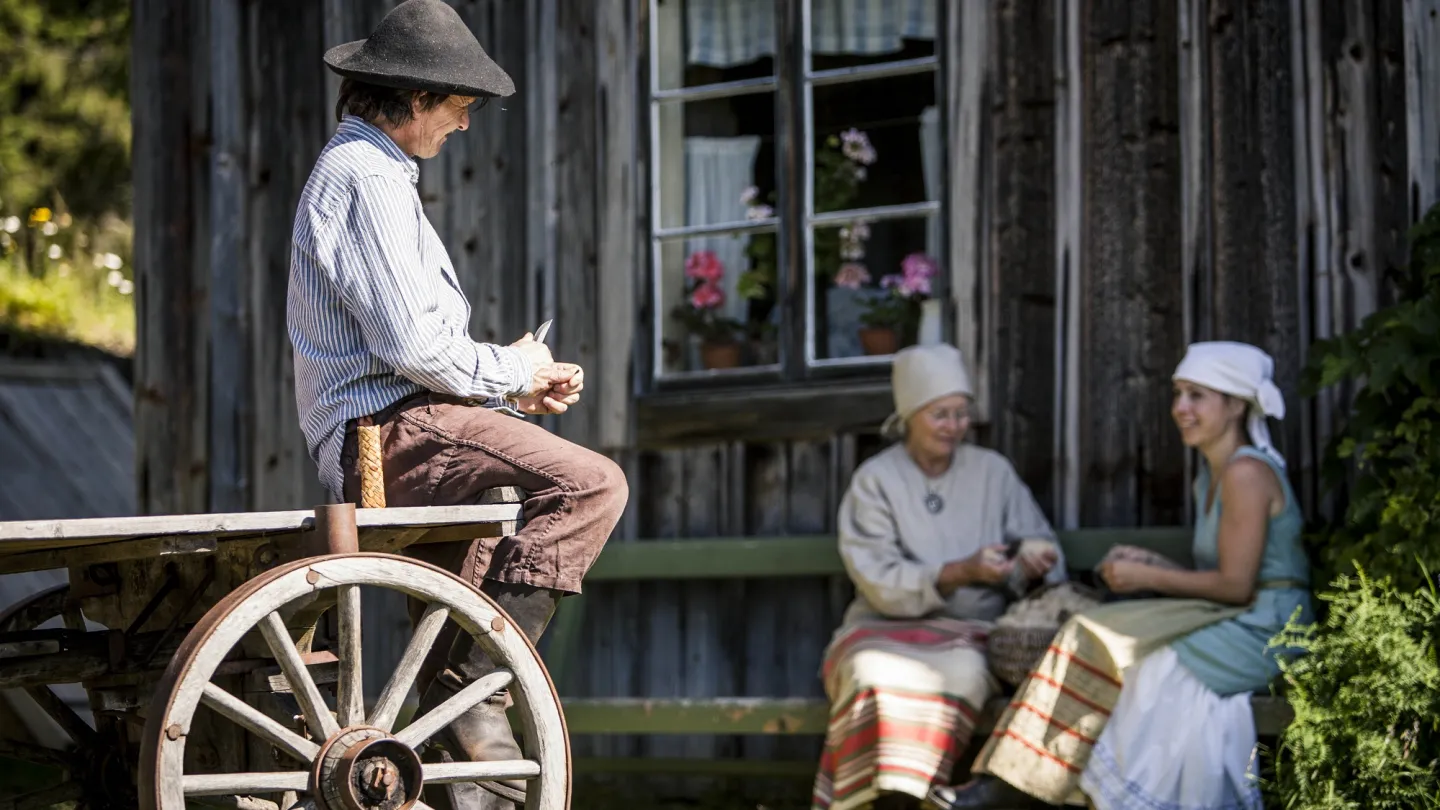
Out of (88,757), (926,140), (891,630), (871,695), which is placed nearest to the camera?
(88,757)

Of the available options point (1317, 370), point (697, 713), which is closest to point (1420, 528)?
point (1317, 370)

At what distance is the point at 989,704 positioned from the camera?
505 cm

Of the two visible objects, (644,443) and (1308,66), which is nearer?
(1308,66)

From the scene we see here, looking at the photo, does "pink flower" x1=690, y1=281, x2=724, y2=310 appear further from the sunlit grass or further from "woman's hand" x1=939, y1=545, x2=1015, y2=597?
the sunlit grass

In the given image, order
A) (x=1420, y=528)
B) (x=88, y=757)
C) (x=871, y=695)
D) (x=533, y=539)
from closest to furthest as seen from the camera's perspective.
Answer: (x=533, y=539) → (x=88, y=757) → (x=1420, y=528) → (x=871, y=695)

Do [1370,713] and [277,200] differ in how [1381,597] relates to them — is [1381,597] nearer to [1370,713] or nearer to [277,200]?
[1370,713]

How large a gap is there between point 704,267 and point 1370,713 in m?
2.80

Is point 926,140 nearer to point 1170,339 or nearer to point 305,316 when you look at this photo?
point 1170,339

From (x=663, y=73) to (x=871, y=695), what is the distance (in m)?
2.48

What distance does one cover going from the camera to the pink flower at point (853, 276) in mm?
6047

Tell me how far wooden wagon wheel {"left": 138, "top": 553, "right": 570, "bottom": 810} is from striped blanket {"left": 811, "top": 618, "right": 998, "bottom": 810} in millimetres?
1762

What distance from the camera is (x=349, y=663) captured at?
3098mm

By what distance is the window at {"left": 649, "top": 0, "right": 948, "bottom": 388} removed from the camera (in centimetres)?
602

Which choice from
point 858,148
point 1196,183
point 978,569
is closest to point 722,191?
point 858,148
